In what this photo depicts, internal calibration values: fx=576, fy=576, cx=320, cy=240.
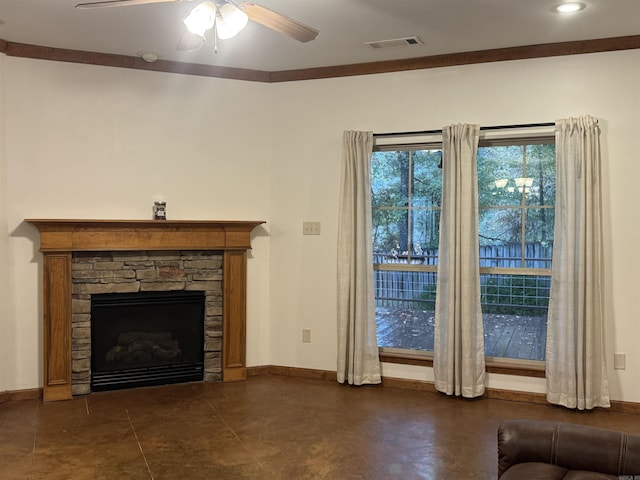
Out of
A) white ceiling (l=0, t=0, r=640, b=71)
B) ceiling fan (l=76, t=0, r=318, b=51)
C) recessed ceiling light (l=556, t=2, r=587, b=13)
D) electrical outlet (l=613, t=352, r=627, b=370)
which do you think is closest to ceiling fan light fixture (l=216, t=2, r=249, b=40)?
ceiling fan (l=76, t=0, r=318, b=51)

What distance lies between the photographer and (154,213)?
459cm

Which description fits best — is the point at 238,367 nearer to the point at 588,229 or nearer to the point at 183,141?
the point at 183,141

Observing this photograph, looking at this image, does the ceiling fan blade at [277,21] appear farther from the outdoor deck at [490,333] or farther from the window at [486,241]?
the outdoor deck at [490,333]

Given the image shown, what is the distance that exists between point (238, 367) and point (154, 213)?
1.45m

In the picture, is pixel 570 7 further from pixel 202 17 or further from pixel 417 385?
pixel 417 385

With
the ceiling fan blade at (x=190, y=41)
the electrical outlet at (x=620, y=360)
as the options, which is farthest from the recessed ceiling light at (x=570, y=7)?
the electrical outlet at (x=620, y=360)

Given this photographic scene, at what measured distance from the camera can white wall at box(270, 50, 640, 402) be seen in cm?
404

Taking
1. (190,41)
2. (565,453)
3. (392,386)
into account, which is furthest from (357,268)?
(565,453)

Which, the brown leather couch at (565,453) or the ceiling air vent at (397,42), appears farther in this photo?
the ceiling air vent at (397,42)

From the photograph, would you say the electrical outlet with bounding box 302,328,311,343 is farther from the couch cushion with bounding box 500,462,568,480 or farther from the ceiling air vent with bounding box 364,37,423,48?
the couch cushion with bounding box 500,462,568,480

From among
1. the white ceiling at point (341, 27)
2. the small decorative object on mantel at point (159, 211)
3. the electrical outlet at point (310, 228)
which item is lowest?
the electrical outlet at point (310, 228)

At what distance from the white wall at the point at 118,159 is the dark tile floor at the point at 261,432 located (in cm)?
71

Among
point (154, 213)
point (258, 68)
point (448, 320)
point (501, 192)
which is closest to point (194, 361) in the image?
point (154, 213)

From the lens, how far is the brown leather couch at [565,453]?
219 centimetres
